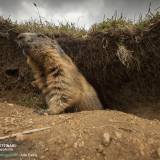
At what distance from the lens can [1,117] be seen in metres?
6.59

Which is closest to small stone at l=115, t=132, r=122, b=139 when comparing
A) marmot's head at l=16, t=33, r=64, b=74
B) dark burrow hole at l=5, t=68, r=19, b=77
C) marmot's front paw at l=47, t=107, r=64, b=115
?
marmot's front paw at l=47, t=107, r=64, b=115

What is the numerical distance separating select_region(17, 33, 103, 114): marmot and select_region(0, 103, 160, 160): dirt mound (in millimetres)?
1275

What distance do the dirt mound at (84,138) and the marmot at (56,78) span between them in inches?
50.2

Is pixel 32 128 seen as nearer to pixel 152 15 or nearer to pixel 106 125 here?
pixel 106 125

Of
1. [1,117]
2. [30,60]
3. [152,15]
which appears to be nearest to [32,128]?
[1,117]

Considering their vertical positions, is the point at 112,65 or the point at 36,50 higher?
the point at 36,50

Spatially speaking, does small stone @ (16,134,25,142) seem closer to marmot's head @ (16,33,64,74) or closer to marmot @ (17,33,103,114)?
marmot @ (17,33,103,114)

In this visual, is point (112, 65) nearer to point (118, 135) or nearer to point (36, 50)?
point (36, 50)

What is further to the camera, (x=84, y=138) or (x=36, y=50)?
(x=36, y=50)

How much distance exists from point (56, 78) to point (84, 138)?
2.59 meters

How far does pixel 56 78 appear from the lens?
8.09m

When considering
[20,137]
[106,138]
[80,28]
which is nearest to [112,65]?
[80,28]

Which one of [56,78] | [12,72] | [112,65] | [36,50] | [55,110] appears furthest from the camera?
[12,72]

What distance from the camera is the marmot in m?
7.84
